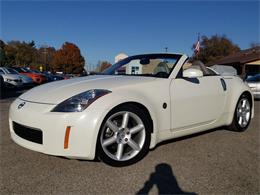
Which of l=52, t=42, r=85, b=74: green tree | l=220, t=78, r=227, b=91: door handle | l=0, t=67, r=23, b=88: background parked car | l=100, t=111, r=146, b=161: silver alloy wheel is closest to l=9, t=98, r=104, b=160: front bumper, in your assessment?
l=100, t=111, r=146, b=161: silver alloy wheel

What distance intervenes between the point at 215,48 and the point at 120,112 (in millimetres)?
48621

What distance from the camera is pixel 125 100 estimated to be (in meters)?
2.78

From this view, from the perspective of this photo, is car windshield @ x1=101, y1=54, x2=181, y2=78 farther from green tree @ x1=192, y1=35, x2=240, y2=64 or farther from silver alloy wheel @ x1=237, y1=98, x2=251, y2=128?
green tree @ x1=192, y1=35, x2=240, y2=64

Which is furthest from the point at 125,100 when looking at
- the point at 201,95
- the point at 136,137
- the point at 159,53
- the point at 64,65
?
the point at 64,65

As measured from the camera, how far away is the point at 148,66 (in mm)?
3936

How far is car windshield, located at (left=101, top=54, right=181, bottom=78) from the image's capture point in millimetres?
3566

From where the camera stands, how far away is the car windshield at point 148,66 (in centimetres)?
357

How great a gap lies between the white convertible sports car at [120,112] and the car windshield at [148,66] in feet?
0.05

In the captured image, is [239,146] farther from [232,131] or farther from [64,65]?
[64,65]

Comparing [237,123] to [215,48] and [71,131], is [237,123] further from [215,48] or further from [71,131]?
[215,48]

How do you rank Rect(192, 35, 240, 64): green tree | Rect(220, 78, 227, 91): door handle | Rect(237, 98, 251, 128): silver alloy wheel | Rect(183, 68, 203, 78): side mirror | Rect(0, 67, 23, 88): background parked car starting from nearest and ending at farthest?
Rect(183, 68, 203, 78): side mirror < Rect(220, 78, 227, 91): door handle < Rect(237, 98, 251, 128): silver alloy wheel < Rect(0, 67, 23, 88): background parked car < Rect(192, 35, 240, 64): green tree

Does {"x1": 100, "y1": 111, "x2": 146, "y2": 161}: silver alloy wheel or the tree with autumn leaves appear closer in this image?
{"x1": 100, "y1": 111, "x2": 146, "y2": 161}: silver alloy wheel

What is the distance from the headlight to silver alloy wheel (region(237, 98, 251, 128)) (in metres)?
2.75

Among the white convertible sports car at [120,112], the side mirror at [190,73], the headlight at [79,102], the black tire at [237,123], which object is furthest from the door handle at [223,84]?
the headlight at [79,102]
